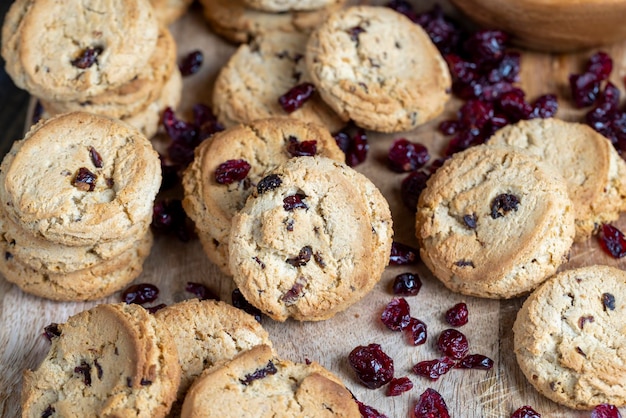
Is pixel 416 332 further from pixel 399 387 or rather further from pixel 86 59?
pixel 86 59

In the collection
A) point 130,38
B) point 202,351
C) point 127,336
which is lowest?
point 202,351

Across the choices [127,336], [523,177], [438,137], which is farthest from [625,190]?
[127,336]

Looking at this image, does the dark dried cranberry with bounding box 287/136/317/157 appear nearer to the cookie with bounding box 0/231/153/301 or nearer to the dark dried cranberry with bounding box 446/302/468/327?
the cookie with bounding box 0/231/153/301

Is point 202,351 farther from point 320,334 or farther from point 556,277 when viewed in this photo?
point 556,277

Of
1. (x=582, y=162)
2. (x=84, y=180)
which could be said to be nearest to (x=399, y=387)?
(x=582, y=162)

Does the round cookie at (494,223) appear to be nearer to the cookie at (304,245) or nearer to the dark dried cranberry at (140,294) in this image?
the cookie at (304,245)

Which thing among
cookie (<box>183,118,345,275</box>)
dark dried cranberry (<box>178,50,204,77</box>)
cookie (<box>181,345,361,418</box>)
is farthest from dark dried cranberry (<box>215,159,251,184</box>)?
dark dried cranberry (<box>178,50,204,77</box>)
